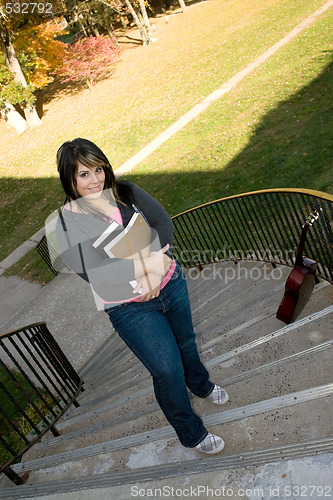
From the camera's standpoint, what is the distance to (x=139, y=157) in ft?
42.7

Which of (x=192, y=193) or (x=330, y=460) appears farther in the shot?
(x=192, y=193)

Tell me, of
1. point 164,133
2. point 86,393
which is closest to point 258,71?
point 164,133

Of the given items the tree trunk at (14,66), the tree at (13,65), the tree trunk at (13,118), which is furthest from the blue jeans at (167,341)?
the tree trunk at (13,118)

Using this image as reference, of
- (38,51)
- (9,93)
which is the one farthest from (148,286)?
(38,51)

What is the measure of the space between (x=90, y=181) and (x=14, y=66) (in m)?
20.3

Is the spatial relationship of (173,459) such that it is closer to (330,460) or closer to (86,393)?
(330,460)

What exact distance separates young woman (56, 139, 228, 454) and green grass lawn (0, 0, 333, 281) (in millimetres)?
5689

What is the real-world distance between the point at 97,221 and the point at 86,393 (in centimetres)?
306

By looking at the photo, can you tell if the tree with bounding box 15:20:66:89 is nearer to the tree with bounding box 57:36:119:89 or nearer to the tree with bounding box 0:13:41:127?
the tree with bounding box 0:13:41:127

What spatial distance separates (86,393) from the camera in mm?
4965

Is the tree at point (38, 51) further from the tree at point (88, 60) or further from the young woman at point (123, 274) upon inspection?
the young woman at point (123, 274)

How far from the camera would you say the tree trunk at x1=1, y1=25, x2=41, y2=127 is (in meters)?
19.2

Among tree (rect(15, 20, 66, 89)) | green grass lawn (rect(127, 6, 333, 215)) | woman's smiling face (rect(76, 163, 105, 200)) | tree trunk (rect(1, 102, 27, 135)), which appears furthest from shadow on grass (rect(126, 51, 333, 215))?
tree (rect(15, 20, 66, 89))

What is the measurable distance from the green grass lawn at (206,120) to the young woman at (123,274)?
18.7 feet
